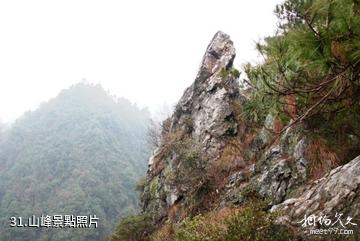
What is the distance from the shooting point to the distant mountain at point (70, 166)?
3847 centimetres

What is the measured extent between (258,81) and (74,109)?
6168 centimetres

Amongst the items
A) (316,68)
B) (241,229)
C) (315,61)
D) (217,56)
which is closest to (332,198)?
(241,229)

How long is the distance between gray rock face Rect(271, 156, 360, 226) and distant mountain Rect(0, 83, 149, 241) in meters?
30.5

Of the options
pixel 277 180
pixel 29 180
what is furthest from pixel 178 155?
pixel 29 180

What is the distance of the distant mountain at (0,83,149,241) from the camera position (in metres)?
38.5

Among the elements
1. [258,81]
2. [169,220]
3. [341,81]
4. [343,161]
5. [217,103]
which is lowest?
[169,220]

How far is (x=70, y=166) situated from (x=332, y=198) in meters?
45.4

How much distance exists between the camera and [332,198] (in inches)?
203

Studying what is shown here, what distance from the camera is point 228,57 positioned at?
14.4 m

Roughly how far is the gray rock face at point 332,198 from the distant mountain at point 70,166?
1200 inches

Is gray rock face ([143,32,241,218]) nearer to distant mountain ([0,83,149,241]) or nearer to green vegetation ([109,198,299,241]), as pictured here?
green vegetation ([109,198,299,241])

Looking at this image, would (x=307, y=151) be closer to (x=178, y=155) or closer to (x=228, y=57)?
(x=178, y=155)

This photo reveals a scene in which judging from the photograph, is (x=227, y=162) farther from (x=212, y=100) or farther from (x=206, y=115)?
(x=212, y=100)

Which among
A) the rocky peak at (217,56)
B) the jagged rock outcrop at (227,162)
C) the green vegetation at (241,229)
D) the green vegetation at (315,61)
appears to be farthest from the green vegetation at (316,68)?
the rocky peak at (217,56)
